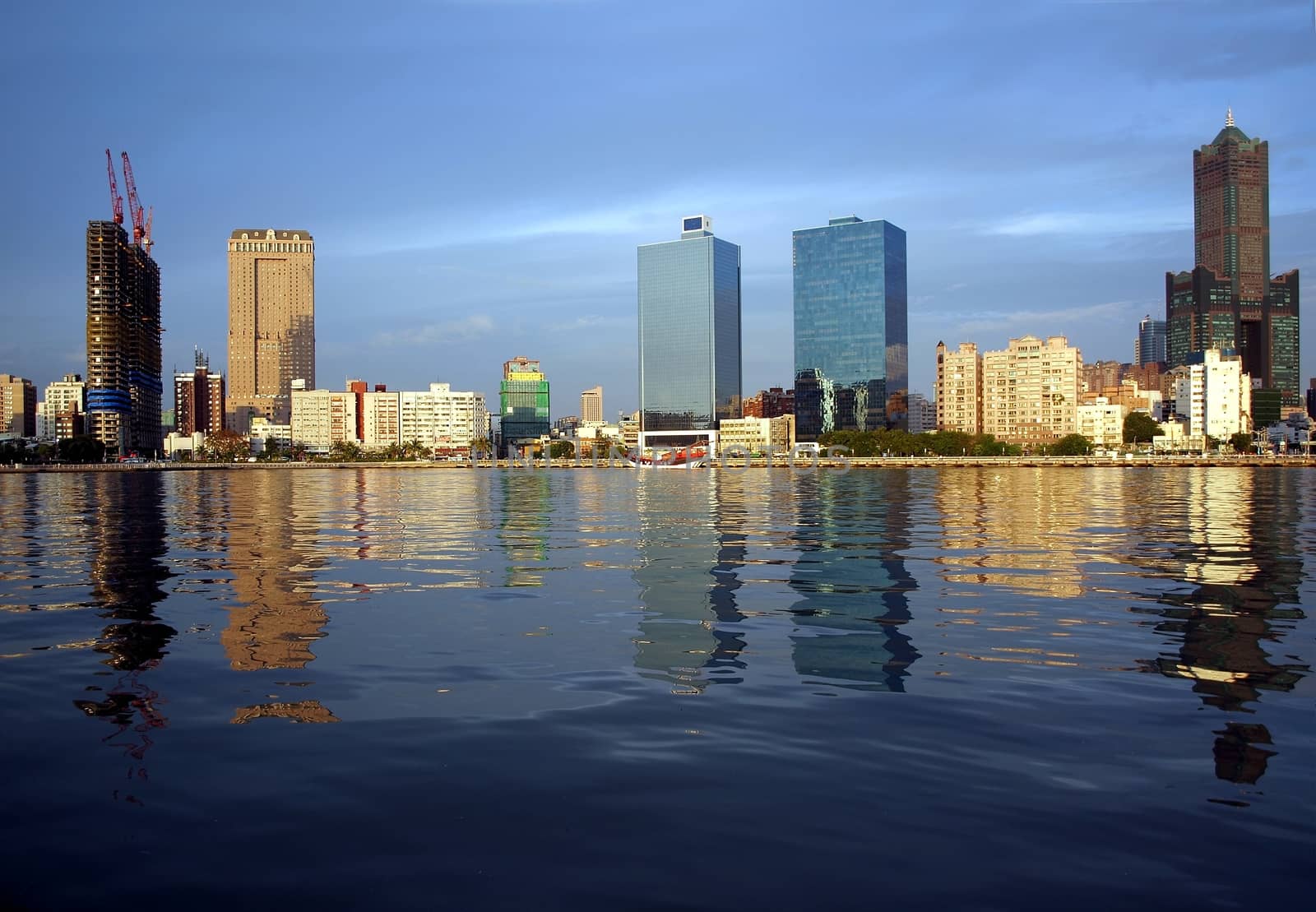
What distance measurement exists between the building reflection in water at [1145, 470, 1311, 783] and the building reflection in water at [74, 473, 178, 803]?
32.0ft

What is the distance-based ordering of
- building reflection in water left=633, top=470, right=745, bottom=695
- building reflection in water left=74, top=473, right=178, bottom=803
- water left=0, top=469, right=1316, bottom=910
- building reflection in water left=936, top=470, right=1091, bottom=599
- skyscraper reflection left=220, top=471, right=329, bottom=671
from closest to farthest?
water left=0, top=469, right=1316, bottom=910 < building reflection in water left=74, top=473, right=178, bottom=803 < building reflection in water left=633, top=470, right=745, bottom=695 < skyscraper reflection left=220, top=471, right=329, bottom=671 < building reflection in water left=936, top=470, right=1091, bottom=599

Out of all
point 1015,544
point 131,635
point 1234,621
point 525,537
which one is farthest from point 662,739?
point 525,537

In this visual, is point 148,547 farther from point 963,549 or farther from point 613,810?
point 613,810

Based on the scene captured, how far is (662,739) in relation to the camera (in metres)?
9.59

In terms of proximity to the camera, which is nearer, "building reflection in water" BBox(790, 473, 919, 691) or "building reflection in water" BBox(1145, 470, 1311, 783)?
"building reflection in water" BBox(1145, 470, 1311, 783)

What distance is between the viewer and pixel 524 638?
14.8 meters

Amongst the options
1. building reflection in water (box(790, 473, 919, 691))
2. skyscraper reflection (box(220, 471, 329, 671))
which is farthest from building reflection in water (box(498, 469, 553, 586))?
building reflection in water (box(790, 473, 919, 691))

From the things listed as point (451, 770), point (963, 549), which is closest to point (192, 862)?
point (451, 770)

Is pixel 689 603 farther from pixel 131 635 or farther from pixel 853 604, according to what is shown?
pixel 131 635

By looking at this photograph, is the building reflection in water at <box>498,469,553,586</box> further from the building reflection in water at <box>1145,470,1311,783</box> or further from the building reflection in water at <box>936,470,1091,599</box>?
the building reflection in water at <box>1145,470,1311,783</box>

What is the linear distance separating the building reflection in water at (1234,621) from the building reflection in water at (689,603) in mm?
5186

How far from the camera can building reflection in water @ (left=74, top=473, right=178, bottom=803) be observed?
10039 mm

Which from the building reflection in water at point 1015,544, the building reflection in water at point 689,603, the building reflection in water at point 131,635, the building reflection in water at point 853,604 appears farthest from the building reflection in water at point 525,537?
the building reflection in water at point 1015,544

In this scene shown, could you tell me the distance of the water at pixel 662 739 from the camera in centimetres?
661
